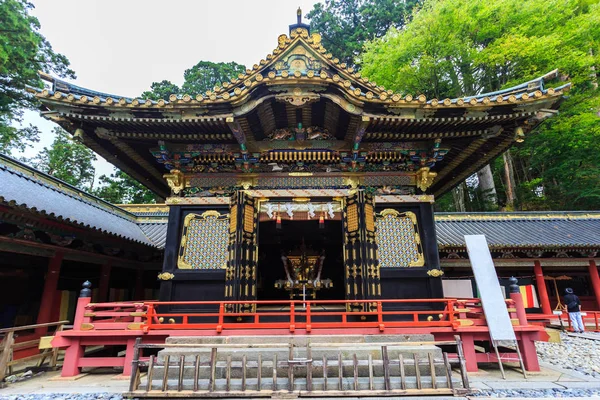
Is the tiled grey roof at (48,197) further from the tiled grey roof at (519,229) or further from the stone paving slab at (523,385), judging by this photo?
the stone paving slab at (523,385)

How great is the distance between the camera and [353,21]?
32.6 metres

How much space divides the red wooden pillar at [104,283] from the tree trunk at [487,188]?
2191 cm

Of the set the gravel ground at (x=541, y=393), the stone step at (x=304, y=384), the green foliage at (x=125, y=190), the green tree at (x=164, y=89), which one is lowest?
the gravel ground at (x=541, y=393)

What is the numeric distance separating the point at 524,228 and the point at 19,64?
31764 mm

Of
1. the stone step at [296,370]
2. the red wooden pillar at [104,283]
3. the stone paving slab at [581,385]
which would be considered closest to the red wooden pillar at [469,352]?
the stone paving slab at [581,385]

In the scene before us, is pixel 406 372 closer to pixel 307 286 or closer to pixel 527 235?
pixel 307 286

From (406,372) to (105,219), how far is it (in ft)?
37.4

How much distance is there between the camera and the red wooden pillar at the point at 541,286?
13.4 m

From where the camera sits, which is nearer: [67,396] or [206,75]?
[67,396]

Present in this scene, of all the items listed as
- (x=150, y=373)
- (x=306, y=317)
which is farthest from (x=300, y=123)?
(x=150, y=373)

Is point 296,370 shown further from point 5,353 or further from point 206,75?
point 206,75

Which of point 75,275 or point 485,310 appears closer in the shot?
point 485,310

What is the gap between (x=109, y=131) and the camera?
708 cm

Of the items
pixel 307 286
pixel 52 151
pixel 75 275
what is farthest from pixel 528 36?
pixel 52 151
